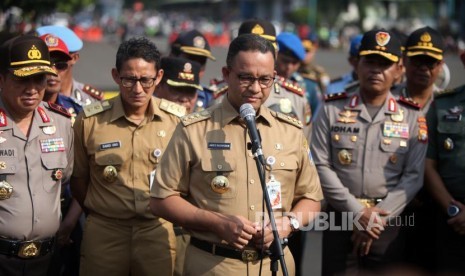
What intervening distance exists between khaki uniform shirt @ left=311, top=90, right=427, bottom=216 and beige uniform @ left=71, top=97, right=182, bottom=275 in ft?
4.18

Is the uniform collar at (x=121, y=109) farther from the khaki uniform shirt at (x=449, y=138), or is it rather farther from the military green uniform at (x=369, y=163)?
the khaki uniform shirt at (x=449, y=138)

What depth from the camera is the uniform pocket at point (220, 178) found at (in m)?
3.80

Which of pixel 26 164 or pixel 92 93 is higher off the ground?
pixel 92 93

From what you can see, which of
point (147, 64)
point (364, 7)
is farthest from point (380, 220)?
point (364, 7)

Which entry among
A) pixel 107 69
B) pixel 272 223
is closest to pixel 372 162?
pixel 272 223

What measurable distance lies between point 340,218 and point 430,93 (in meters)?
1.49

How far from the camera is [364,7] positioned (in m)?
55.1

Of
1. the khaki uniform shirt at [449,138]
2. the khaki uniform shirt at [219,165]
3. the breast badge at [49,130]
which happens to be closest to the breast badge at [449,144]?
the khaki uniform shirt at [449,138]

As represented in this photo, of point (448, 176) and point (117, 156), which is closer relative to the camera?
point (117, 156)

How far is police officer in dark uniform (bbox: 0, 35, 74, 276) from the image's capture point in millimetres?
4258

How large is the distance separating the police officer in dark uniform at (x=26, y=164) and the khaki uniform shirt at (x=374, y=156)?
1.94m

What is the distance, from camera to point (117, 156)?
470 cm

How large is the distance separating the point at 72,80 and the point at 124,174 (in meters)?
1.61

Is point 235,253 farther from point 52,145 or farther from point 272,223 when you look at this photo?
point 52,145
